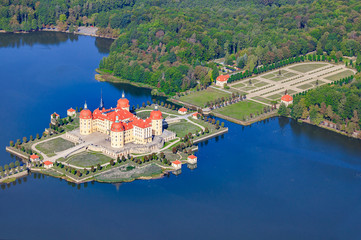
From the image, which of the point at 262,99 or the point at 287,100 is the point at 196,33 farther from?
the point at 287,100

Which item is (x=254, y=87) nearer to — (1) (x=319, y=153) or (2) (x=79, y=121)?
(1) (x=319, y=153)

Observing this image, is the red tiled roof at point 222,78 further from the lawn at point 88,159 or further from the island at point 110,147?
the lawn at point 88,159

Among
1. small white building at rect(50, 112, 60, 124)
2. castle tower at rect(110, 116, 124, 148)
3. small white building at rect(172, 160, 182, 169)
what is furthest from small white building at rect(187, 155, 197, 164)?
small white building at rect(50, 112, 60, 124)

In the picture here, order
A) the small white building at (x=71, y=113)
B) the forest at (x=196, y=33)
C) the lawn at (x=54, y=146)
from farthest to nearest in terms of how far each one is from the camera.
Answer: the forest at (x=196, y=33)
the small white building at (x=71, y=113)
the lawn at (x=54, y=146)

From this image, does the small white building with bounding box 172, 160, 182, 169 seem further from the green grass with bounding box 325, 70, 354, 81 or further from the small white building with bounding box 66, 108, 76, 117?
the green grass with bounding box 325, 70, 354, 81

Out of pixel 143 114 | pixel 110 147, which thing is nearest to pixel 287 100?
pixel 143 114

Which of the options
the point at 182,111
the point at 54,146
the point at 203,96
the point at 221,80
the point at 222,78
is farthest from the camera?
the point at 222,78

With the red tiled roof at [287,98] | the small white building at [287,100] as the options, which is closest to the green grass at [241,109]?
the small white building at [287,100]

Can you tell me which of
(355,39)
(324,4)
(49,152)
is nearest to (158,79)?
(49,152)
